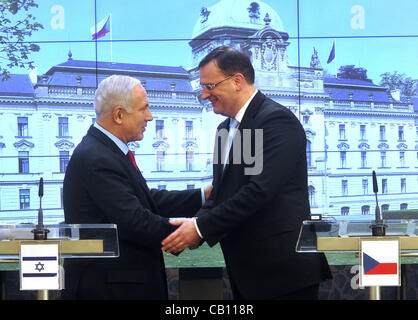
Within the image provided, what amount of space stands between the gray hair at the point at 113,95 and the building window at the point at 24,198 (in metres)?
2.75

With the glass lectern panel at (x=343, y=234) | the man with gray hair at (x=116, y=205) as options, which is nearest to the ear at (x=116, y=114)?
the man with gray hair at (x=116, y=205)

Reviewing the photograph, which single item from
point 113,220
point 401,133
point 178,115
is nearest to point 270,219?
point 113,220

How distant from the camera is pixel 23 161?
15.1 feet

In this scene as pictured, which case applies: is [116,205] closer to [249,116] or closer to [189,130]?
[249,116]

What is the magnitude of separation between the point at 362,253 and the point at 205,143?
307 cm

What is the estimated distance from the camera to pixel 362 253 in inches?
62.1

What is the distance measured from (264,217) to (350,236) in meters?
0.39

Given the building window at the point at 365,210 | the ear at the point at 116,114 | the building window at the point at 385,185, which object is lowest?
the building window at the point at 365,210

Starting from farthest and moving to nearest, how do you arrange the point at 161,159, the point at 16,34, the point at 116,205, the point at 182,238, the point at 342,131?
the point at 342,131
the point at 161,159
the point at 16,34
the point at 182,238
the point at 116,205

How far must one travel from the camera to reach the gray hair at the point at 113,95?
2078mm

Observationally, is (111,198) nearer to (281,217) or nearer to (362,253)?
(281,217)

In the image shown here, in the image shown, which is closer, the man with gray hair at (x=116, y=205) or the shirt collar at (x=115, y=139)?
the man with gray hair at (x=116, y=205)

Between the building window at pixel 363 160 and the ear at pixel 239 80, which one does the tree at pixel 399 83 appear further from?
the ear at pixel 239 80
